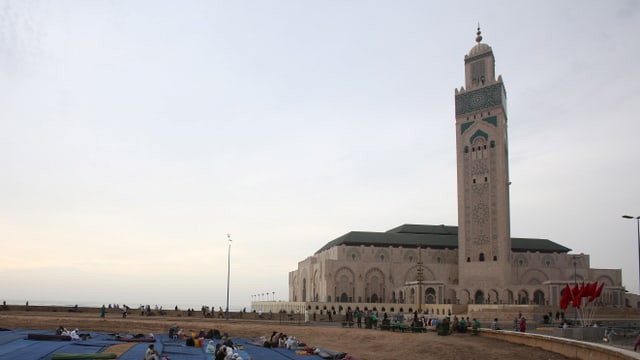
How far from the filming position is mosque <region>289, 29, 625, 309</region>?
68750 millimetres

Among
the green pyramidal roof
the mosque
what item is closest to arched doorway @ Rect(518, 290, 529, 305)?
the mosque

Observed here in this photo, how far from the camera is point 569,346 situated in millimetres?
23000

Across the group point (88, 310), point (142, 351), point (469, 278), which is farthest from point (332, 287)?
point (142, 351)

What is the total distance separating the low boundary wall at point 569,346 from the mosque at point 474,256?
34698mm

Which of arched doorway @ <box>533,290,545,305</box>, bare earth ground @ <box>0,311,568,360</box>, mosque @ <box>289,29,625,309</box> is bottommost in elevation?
bare earth ground @ <box>0,311,568,360</box>

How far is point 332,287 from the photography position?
74.2 metres

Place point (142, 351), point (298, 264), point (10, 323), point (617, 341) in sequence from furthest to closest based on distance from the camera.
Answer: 1. point (298, 264)
2. point (10, 323)
3. point (617, 341)
4. point (142, 351)

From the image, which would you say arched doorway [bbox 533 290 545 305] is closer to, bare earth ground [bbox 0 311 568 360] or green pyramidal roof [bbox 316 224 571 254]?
green pyramidal roof [bbox 316 224 571 254]

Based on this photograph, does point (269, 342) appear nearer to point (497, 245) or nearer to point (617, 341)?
point (617, 341)

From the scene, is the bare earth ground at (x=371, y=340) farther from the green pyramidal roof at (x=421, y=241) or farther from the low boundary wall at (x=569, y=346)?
the green pyramidal roof at (x=421, y=241)

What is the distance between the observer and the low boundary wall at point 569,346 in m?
18.2

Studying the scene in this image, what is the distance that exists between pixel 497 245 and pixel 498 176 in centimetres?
758

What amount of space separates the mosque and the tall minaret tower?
111mm

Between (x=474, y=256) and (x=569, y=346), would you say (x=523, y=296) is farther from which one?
(x=569, y=346)
